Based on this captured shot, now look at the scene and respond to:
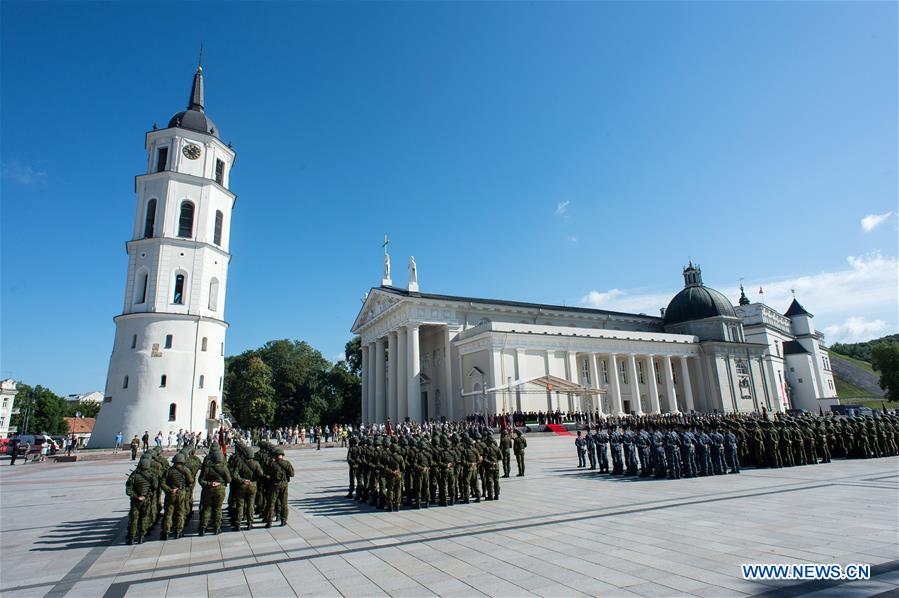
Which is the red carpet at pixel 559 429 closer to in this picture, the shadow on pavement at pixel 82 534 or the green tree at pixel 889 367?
the shadow on pavement at pixel 82 534

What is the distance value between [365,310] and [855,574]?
47815mm

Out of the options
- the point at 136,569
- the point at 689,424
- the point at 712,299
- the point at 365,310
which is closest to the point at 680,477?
the point at 689,424

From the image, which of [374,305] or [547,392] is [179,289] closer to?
[374,305]

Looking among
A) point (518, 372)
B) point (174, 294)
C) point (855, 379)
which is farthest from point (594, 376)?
point (855, 379)

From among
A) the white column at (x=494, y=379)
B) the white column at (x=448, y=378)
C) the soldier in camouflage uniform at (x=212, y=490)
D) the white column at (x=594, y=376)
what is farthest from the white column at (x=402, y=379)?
the soldier in camouflage uniform at (x=212, y=490)

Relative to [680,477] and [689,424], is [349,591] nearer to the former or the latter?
[680,477]

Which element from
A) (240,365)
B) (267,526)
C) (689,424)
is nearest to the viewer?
(267,526)

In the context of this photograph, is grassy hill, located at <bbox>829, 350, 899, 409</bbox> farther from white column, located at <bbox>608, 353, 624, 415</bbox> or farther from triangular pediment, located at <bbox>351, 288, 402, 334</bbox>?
triangular pediment, located at <bbox>351, 288, 402, 334</bbox>

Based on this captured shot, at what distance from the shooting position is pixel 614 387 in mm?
43094

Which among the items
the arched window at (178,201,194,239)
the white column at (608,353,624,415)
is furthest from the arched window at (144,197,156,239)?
the white column at (608,353,624,415)

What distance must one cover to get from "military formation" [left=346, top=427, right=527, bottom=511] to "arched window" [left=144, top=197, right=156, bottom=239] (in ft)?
107

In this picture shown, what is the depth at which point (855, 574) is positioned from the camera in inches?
207

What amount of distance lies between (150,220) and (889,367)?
98.8 metres

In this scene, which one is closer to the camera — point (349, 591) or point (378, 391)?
point (349, 591)
